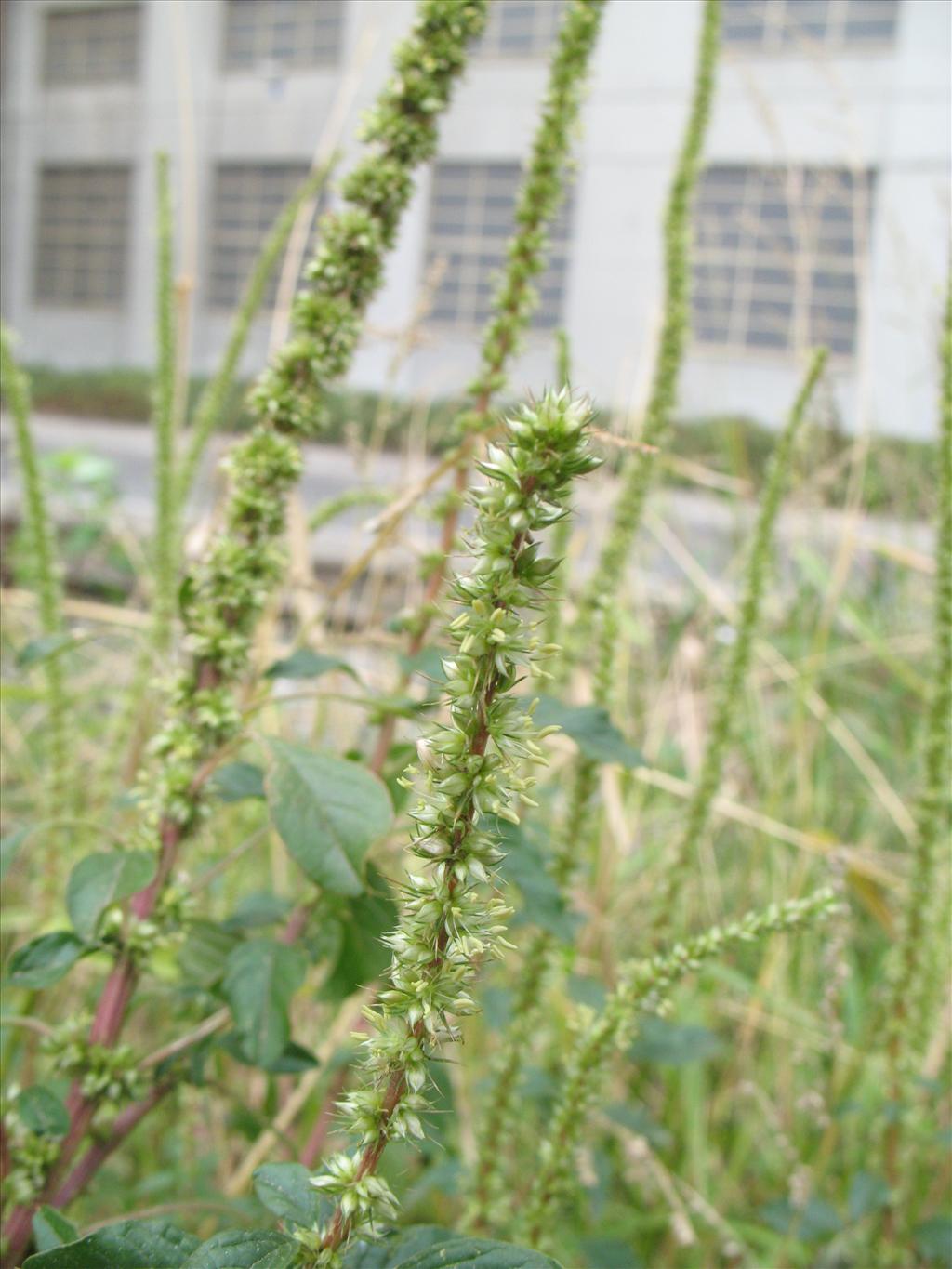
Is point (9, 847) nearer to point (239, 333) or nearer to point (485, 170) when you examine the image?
point (239, 333)

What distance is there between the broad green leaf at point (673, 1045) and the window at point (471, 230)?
7.36 m

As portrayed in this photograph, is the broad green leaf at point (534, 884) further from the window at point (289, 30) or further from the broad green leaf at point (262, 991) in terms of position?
the window at point (289, 30)

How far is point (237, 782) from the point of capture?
0.52m

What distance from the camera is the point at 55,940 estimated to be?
0.44m

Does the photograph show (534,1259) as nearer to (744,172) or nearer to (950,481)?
(950,481)

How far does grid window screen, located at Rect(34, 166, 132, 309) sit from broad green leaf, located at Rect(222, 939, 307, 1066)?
12.9m

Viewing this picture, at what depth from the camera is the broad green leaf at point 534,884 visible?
529 mm

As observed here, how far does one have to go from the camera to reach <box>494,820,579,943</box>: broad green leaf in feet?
1.74

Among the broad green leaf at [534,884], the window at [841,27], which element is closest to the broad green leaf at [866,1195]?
the broad green leaf at [534,884]

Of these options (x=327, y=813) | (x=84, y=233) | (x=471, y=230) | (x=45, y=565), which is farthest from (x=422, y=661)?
(x=84, y=233)

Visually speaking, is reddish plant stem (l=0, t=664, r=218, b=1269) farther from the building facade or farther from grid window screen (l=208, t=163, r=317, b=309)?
grid window screen (l=208, t=163, r=317, b=309)

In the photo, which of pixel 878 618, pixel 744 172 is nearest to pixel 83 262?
pixel 744 172

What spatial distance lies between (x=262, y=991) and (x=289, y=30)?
10.9 meters

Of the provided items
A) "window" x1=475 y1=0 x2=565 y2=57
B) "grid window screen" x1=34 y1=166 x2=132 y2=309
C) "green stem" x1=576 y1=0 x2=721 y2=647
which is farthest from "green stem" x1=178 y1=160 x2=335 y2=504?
"grid window screen" x1=34 y1=166 x2=132 y2=309
